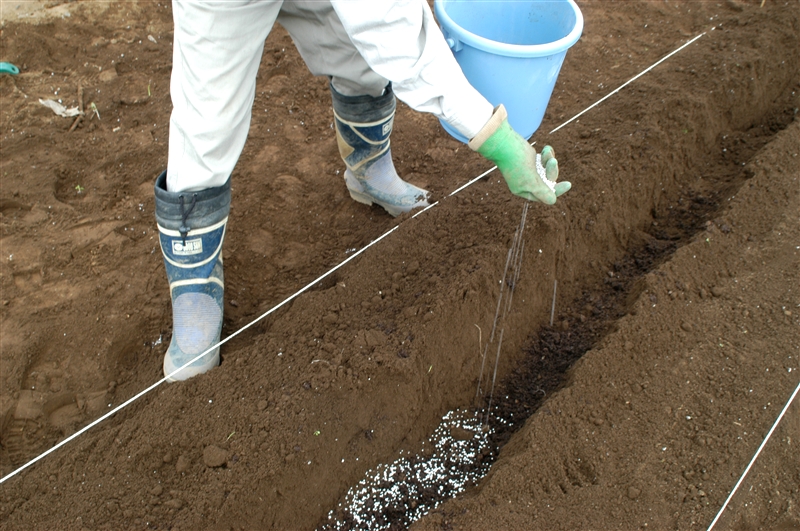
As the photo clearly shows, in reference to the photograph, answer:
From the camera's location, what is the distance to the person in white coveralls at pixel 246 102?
160cm

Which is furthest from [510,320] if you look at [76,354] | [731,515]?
[76,354]

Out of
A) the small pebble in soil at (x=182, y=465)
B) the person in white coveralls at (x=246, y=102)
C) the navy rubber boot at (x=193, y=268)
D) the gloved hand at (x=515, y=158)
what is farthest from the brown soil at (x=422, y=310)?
the gloved hand at (x=515, y=158)

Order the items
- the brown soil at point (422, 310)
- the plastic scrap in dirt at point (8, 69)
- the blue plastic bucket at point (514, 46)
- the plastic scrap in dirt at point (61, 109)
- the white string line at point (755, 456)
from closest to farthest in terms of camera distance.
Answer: the white string line at point (755, 456) → the brown soil at point (422, 310) → the blue plastic bucket at point (514, 46) → the plastic scrap in dirt at point (61, 109) → the plastic scrap in dirt at point (8, 69)

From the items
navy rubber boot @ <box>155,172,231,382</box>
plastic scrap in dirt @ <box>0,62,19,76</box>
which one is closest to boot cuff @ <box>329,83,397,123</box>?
navy rubber boot @ <box>155,172,231,382</box>

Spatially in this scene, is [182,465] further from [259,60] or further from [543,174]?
[543,174]

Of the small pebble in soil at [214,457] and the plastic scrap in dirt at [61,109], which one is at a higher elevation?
the small pebble in soil at [214,457]

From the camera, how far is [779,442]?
196 cm

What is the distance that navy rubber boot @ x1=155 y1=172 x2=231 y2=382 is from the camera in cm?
208

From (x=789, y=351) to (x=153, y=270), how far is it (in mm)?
2601

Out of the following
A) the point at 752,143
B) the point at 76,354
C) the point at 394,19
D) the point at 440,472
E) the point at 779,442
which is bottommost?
the point at 76,354

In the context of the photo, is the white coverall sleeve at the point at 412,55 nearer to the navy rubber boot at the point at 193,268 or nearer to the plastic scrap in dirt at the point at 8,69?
the navy rubber boot at the point at 193,268

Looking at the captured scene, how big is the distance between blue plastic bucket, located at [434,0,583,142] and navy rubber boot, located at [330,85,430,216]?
0.45m

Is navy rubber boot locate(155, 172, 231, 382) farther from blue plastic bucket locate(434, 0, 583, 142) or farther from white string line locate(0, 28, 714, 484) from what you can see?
blue plastic bucket locate(434, 0, 583, 142)

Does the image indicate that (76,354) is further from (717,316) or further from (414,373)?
(717,316)
